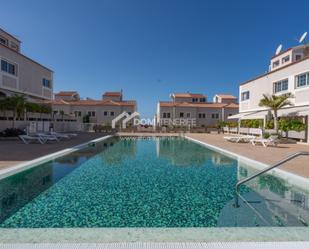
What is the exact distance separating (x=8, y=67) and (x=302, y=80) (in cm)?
3119

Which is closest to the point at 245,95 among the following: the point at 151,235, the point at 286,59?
the point at 286,59

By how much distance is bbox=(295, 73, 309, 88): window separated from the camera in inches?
860

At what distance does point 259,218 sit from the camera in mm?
5211

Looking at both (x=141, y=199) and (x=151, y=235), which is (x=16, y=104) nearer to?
(x=141, y=199)

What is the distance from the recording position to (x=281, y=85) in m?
26.7

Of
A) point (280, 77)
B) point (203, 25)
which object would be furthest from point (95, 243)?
point (203, 25)

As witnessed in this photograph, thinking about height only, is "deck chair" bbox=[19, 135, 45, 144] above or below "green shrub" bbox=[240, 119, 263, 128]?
below

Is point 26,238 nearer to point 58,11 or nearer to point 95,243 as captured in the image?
point 95,243

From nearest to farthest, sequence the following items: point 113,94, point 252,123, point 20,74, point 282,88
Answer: point 282,88
point 20,74
point 252,123
point 113,94

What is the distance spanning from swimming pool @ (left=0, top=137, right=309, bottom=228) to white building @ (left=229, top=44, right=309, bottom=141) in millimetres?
16063

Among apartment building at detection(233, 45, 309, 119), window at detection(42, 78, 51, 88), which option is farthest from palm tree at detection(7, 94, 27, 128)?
apartment building at detection(233, 45, 309, 119)

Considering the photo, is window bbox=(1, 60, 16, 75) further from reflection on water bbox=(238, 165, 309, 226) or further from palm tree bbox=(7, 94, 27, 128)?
reflection on water bbox=(238, 165, 309, 226)

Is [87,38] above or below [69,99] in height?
above

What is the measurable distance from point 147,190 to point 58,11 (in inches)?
751
